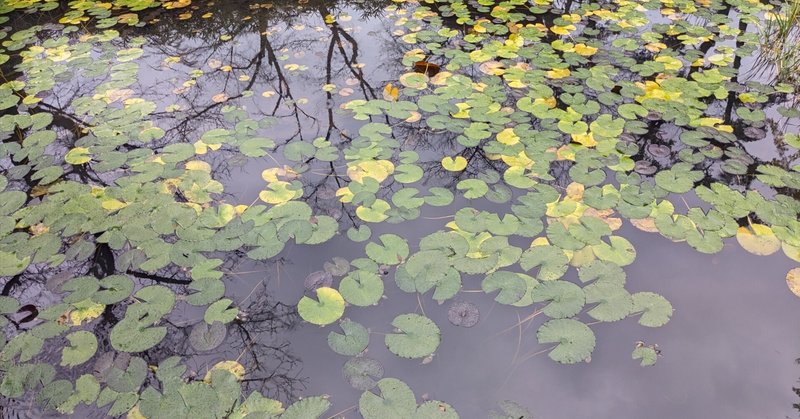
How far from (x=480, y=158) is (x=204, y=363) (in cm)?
177

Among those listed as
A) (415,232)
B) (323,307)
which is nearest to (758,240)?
(415,232)

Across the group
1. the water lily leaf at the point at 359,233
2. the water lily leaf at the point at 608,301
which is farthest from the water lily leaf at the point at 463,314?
the water lily leaf at the point at 359,233

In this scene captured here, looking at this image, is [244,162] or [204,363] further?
[244,162]

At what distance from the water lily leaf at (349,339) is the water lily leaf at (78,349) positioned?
3.10ft

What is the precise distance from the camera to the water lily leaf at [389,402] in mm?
1720

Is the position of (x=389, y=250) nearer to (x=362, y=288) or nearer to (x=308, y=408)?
(x=362, y=288)

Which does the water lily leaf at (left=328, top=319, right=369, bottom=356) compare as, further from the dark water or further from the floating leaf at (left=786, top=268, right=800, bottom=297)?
the floating leaf at (left=786, top=268, right=800, bottom=297)

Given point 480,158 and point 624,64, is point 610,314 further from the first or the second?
point 624,64

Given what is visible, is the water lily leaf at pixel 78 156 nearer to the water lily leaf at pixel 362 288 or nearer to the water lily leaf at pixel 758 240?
the water lily leaf at pixel 362 288

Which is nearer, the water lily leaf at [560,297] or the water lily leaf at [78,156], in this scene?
the water lily leaf at [560,297]

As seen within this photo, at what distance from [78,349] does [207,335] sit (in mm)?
495

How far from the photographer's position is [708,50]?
12.5ft

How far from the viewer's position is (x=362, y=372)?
1865 mm

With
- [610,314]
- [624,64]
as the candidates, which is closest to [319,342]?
[610,314]
